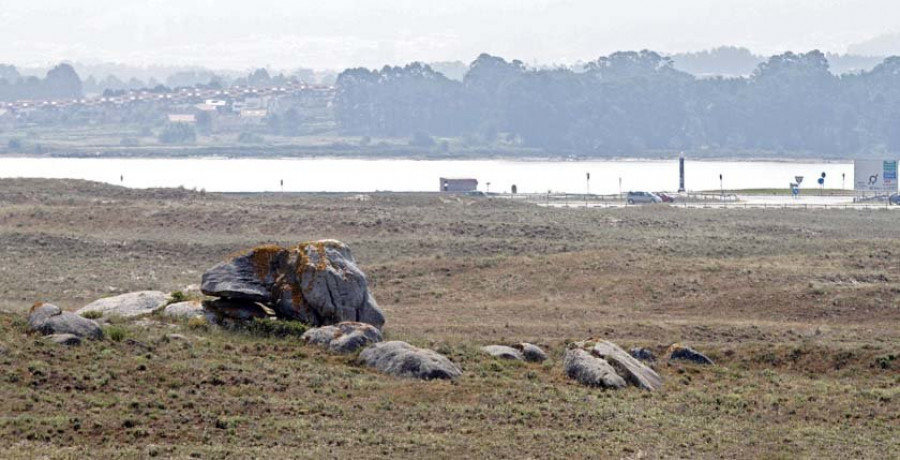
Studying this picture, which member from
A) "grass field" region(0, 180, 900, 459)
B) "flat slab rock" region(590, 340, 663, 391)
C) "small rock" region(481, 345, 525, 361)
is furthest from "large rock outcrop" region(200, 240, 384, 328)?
"flat slab rock" region(590, 340, 663, 391)

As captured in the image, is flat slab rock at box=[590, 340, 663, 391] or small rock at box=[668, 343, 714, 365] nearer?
flat slab rock at box=[590, 340, 663, 391]

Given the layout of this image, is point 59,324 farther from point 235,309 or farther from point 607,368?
point 607,368

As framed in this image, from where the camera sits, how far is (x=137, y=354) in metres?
24.5

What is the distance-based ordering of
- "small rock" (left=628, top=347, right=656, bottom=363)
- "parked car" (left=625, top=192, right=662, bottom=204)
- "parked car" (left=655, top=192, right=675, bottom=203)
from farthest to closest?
"parked car" (left=655, top=192, right=675, bottom=203) < "parked car" (left=625, top=192, right=662, bottom=204) < "small rock" (left=628, top=347, right=656, bottom=363)

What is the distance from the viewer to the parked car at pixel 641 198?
92875 millimetres

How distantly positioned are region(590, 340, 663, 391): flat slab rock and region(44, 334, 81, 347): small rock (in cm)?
910

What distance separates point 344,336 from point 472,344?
3.79 metres

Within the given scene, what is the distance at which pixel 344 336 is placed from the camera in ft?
89.8

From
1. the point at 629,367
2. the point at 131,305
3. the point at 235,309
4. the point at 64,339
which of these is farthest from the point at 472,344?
the point at 64,339

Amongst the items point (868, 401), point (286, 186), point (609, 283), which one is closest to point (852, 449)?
point (868, 401)

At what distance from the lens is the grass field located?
21.2m

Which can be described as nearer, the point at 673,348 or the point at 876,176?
the point at 673,348

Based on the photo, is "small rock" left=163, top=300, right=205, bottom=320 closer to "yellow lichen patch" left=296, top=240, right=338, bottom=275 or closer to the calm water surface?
"yellow lichen patch" left=296, top=240, right=338, bottom=275

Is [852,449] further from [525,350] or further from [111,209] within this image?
[111,209]
